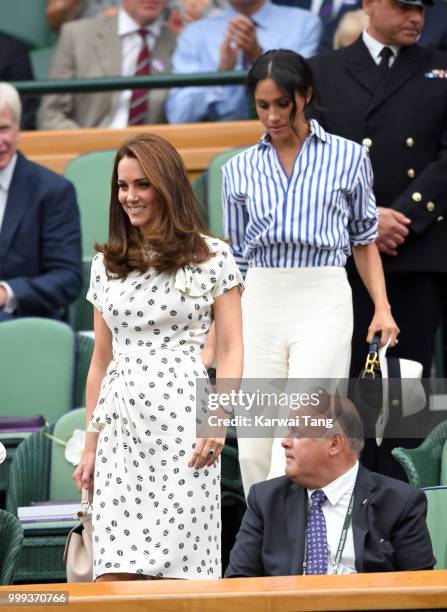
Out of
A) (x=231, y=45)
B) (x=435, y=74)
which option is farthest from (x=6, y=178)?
(x=231, y=45)

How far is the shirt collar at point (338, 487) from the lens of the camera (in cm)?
483

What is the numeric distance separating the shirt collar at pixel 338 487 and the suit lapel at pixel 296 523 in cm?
4

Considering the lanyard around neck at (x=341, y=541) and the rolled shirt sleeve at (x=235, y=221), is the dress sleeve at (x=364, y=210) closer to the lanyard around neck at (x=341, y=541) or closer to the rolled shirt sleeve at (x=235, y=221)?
the rolled shirt sleeve at (x=235, y=221)

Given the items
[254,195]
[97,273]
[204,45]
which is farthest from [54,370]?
[204,45]

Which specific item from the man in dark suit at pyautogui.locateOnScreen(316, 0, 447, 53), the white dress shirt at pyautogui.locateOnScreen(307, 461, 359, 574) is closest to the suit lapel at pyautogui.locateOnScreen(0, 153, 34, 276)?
the man in dark suit at pyautogui.locateOnScreen(316, 0, 447, 53)

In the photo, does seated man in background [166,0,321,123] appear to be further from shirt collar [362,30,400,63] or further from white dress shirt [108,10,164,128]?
shirt collar [362,30,400,63]

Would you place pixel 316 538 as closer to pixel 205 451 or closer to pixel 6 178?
pixel 205 451

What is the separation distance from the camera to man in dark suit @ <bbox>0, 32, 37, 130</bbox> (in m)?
9.19

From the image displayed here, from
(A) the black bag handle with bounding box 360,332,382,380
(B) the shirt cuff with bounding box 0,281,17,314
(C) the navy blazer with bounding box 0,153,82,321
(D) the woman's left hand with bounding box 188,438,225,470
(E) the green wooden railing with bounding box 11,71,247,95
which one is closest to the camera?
(D) the woman's left hand with bounding box 188,438,225,470

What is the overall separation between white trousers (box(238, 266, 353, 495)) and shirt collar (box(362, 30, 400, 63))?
3.69ft

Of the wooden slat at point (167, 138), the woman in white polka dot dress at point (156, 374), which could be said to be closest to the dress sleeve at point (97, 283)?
the woman in white polka dot dress at point (156, 374)

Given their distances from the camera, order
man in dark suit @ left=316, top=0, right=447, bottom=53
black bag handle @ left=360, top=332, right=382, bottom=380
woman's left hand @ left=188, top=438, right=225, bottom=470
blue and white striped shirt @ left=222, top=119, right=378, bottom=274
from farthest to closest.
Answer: man in dark suit @ left=316, top=0, right=447, bottom=53 → blue and white striped shirt @ left=222, top=119, right=378, bottom=274 → black bag handle @ left=360, top=332, right=382, bottom=380 → woman's left hand @ left=188, top=438, right=225, bottom=470

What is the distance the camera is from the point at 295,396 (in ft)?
17.4

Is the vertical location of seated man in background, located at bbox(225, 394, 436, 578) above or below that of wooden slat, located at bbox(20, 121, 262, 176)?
below
